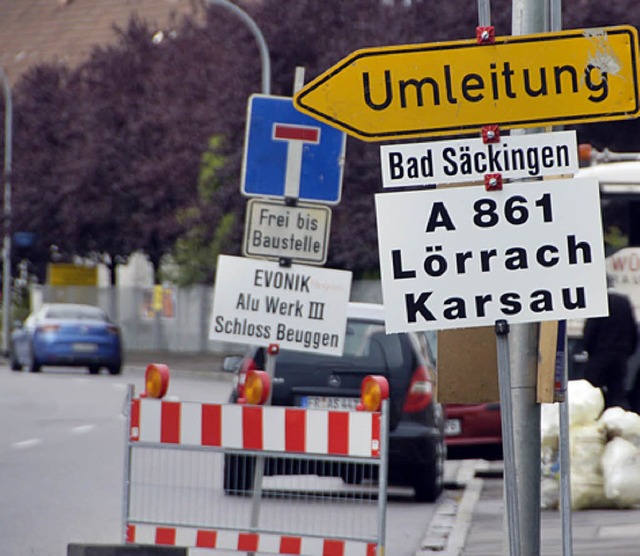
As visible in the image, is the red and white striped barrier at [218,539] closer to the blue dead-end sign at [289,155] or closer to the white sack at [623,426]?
the blue dead-end sign at [289,155]

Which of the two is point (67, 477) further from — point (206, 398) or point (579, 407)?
point (206, 398)

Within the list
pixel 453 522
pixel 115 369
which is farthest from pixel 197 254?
pixel 453 522

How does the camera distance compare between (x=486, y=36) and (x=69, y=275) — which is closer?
(x=486, y=36)

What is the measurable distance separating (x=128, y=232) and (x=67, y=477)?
3837cm

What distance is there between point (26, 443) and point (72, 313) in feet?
62.9

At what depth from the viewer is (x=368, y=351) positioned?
14.4 meters

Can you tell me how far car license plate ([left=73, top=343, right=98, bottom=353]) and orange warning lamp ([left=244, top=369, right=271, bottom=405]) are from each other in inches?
1123

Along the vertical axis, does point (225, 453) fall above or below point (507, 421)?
below

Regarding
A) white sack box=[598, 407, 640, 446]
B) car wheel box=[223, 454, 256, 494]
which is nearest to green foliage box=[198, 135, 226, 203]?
white sack box=[598, 407, 640, 446]

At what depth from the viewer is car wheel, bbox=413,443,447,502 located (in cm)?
1427

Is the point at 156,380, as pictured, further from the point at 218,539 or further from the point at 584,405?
the point at 584,405

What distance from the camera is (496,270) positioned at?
6133 mm

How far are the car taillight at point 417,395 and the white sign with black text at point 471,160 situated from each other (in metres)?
8.07

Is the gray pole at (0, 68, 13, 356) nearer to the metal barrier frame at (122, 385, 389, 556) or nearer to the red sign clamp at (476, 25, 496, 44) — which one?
the metal barrier frame at (122, 385, 389, 556)
